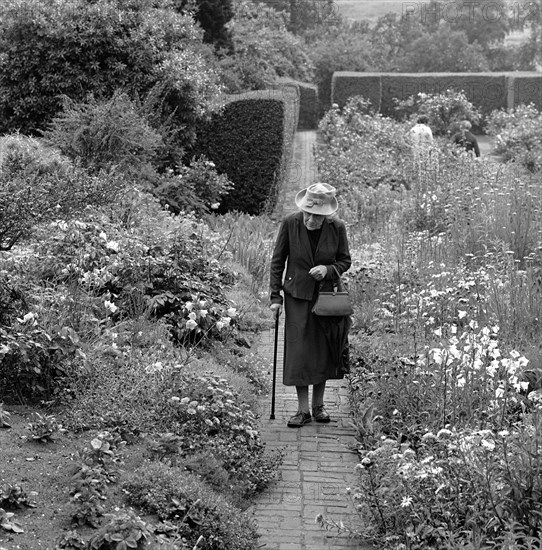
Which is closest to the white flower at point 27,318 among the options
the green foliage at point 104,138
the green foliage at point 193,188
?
the green foliage at point 104,138

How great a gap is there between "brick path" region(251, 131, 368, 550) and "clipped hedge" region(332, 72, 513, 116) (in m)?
25.3

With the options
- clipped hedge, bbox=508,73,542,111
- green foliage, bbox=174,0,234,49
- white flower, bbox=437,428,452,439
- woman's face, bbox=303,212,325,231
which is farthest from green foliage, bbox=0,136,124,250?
clipped hedge, bbox=508,73,542,111

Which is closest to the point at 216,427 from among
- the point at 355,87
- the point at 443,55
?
the point at 355,87

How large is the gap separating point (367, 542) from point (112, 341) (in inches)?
96.8

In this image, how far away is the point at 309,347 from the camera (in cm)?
739

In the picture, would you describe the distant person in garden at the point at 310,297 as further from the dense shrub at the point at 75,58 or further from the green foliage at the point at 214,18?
the green foliage at the point at 214,18

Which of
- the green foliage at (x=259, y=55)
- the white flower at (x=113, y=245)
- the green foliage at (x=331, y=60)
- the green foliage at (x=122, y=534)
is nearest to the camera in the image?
the green foliage at (x=122, y=534)

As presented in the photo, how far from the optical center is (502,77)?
111 feet

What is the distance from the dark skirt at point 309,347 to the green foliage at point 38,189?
2.44 m

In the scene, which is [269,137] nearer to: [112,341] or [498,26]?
[112,341]

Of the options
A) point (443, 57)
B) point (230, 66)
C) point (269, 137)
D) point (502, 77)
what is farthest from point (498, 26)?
point (269, 137)

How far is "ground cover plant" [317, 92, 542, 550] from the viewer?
498 cm

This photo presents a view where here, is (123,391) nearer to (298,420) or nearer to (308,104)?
(298,420)

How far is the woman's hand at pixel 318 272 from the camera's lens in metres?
7.32
